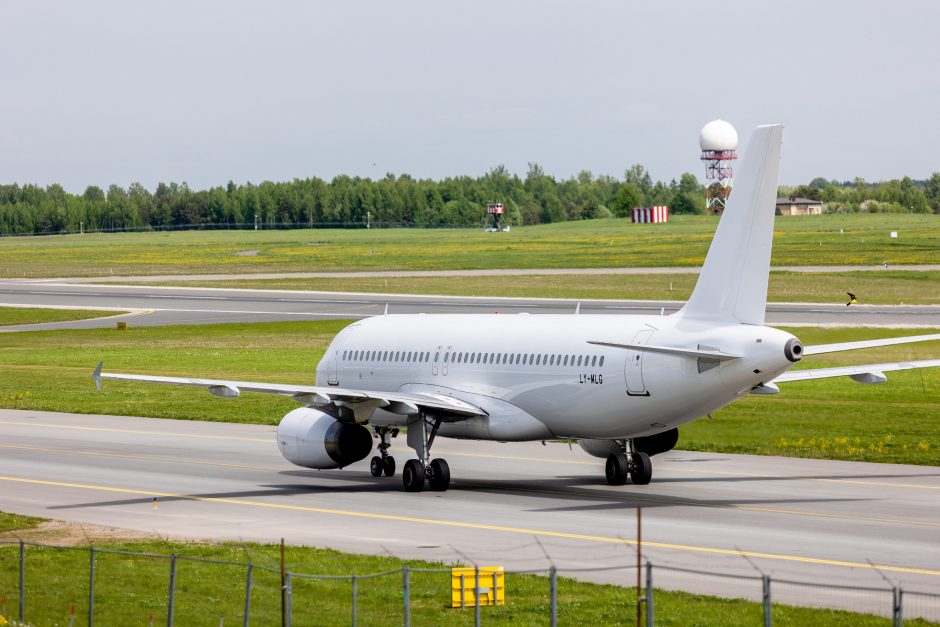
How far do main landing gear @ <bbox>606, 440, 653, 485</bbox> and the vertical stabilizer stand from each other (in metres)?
6.20

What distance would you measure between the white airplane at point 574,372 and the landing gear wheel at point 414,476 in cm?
4

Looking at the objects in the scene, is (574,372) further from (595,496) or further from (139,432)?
(139,432)

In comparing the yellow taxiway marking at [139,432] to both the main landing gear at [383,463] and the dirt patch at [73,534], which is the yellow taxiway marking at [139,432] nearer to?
the main landing gear at [383,463]

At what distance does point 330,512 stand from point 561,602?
12.1 metres

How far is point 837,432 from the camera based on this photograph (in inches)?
1927

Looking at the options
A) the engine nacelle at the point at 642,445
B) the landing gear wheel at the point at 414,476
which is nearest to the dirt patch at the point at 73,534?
the landing gear wheel at the point at 414,476

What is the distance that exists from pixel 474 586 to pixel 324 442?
52.9 feet

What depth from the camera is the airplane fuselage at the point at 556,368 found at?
34.3 meters

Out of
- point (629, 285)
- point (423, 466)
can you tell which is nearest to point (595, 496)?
point (423, 466)

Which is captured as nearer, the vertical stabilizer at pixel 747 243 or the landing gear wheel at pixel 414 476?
the vertical stabilizer at pixel 747 243

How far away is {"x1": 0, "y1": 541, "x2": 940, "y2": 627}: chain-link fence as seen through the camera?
24.7m

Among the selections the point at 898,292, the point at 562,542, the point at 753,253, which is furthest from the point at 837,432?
the point at 898,292

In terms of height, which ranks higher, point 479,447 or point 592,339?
point 592,339

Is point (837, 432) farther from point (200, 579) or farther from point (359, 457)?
point (200, 579)
